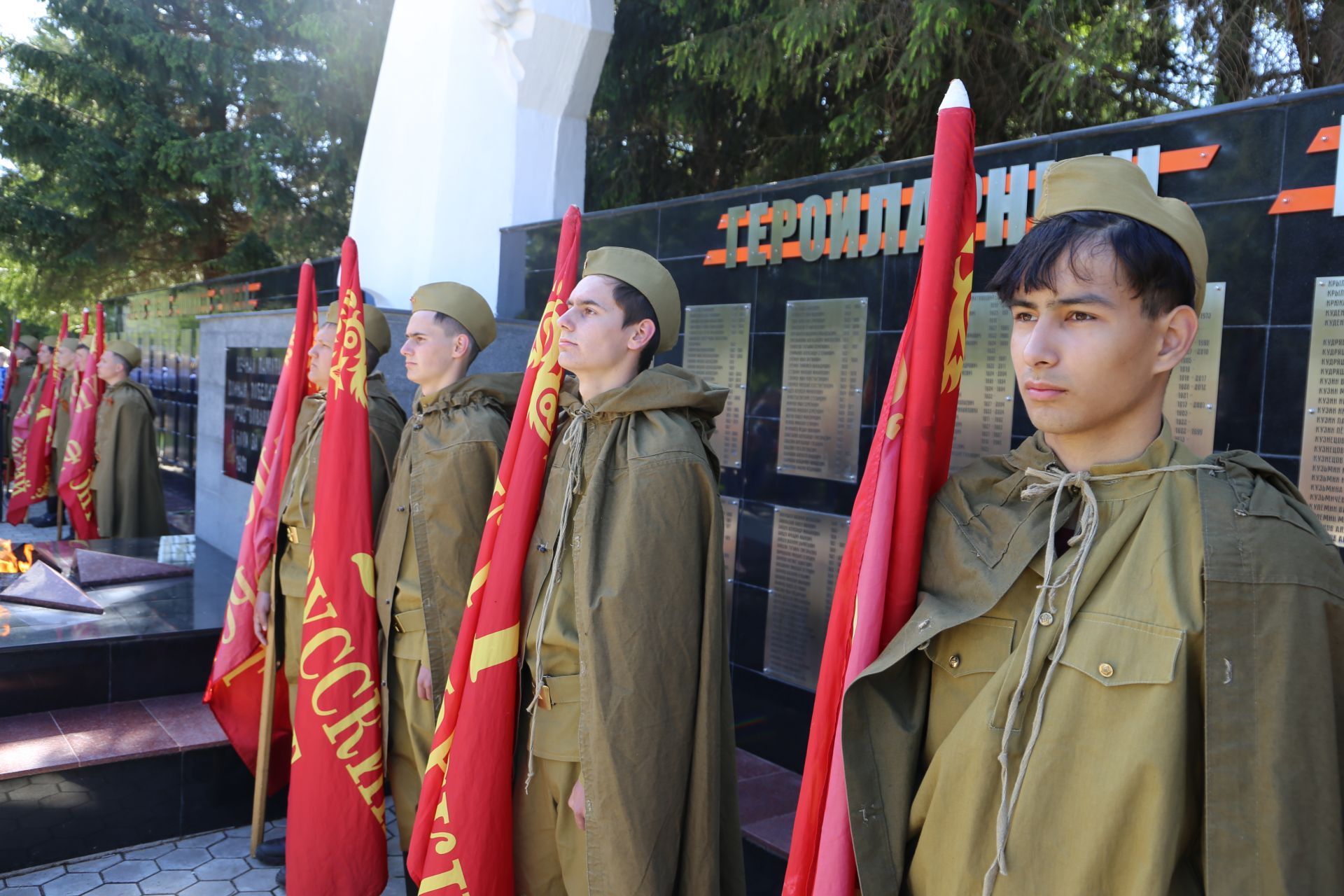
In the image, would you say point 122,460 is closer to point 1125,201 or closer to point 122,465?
point 122,465

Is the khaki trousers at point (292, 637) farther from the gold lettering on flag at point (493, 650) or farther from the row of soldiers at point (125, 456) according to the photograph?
the row of soldiers at point (125, 456)

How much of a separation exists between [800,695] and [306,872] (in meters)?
2.19

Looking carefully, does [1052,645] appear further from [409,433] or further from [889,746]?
[409,433]

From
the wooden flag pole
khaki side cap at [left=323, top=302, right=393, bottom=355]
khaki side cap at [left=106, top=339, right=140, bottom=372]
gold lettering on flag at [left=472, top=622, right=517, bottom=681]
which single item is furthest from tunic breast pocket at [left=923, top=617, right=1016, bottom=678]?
khaki side cap at [left=106, top=339, right=140, bottom=372]

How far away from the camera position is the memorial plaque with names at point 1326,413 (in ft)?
9.80

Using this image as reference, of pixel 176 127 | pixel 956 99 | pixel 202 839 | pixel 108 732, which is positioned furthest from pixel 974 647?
pixel 176 127

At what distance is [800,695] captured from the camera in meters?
4.55

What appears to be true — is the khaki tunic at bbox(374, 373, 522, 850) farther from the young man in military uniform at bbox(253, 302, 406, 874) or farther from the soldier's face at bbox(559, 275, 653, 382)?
the soldier's face at bbox(559, 275, 653, 382)

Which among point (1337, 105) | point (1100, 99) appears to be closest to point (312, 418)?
point (1337, 105)

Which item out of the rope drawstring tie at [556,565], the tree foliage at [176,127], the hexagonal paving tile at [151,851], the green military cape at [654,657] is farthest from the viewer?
the tree foliage at [176,127]

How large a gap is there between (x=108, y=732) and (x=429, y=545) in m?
2.22

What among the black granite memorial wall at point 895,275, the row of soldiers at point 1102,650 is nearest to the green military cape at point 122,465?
the black granite memorial wall at point 895,275

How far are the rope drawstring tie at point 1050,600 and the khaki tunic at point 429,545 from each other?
213 cm

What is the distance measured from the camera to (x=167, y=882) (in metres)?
3.88
